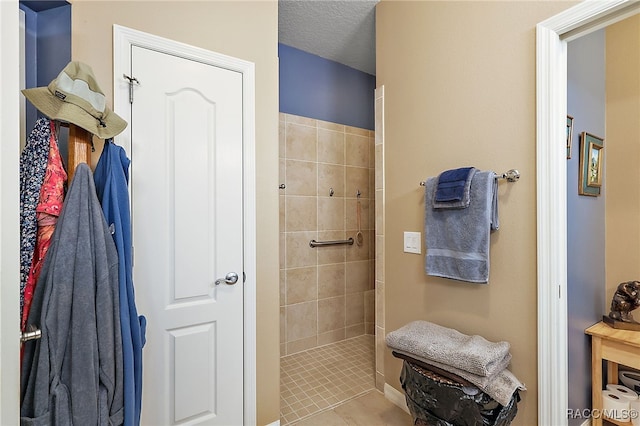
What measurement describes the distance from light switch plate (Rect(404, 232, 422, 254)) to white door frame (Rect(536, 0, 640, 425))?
0.66 metres

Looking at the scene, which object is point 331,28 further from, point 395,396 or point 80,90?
point 395,396

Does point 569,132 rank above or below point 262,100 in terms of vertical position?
below

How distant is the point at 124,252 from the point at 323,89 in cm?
257

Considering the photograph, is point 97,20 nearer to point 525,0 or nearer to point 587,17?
point 525,0

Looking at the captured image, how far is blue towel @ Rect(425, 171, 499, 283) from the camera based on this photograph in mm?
1491

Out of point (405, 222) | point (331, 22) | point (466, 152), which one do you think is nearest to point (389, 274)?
point (405, 222)

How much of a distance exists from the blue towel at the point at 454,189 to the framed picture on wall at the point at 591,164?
0.79 meters

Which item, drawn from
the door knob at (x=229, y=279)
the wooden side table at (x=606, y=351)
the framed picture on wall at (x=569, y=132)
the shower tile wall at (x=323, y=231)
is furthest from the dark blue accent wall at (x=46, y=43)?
the wooden side table at (x=606, y=351)

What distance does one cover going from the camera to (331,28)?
2.62 meters

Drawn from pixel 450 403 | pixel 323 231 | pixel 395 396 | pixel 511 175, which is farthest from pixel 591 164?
pixel 323 231

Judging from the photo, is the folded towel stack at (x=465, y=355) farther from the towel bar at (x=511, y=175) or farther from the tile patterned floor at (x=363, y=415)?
the towel bar at (x=511, y=175)

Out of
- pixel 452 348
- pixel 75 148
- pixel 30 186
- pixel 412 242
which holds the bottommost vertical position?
pixel 452 348

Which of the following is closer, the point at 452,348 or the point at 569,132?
the point at 452,348

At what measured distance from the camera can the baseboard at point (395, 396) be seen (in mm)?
2006
